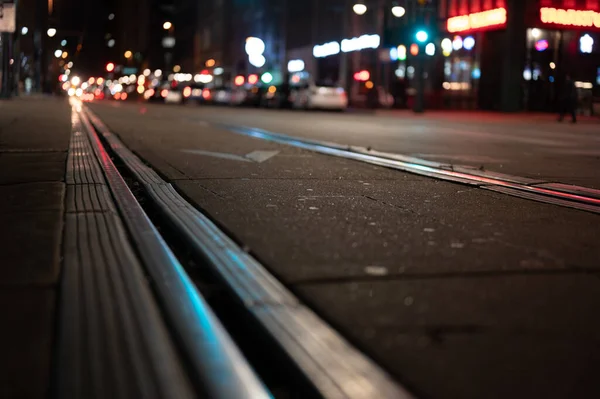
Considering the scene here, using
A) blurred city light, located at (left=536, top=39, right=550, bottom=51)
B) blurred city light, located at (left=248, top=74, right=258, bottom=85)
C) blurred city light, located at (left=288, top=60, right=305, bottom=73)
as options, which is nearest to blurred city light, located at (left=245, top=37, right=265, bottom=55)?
blurred city light, located at (left=248, top=74, right=258, bottom=85)

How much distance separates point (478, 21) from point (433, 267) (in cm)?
3523

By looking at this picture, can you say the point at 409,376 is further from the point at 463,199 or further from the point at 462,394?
the point at 463,199

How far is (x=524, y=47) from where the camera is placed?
1433 inches

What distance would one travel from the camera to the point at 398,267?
4074 mm

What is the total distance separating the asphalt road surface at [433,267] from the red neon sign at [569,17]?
28.7 m

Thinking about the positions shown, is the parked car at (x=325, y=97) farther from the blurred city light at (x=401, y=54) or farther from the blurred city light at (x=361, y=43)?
the blurred city light at (x=361, y=43)

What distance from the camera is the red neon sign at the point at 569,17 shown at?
3566 centimetres

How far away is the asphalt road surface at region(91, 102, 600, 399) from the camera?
8.91 feet

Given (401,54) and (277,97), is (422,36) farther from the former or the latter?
(277,97)

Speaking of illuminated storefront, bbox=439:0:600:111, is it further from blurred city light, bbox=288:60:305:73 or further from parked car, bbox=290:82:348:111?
blurred city light, bbox=288:60:305:73

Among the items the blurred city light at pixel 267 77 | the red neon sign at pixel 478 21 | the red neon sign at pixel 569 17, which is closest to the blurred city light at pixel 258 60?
the blurred city light at pixel 267 77

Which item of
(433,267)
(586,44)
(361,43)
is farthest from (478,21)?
(433,267)

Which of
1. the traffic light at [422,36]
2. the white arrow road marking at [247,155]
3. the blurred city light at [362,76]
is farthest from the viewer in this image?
the blurred city light at [362,76]

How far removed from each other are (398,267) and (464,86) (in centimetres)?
3867
